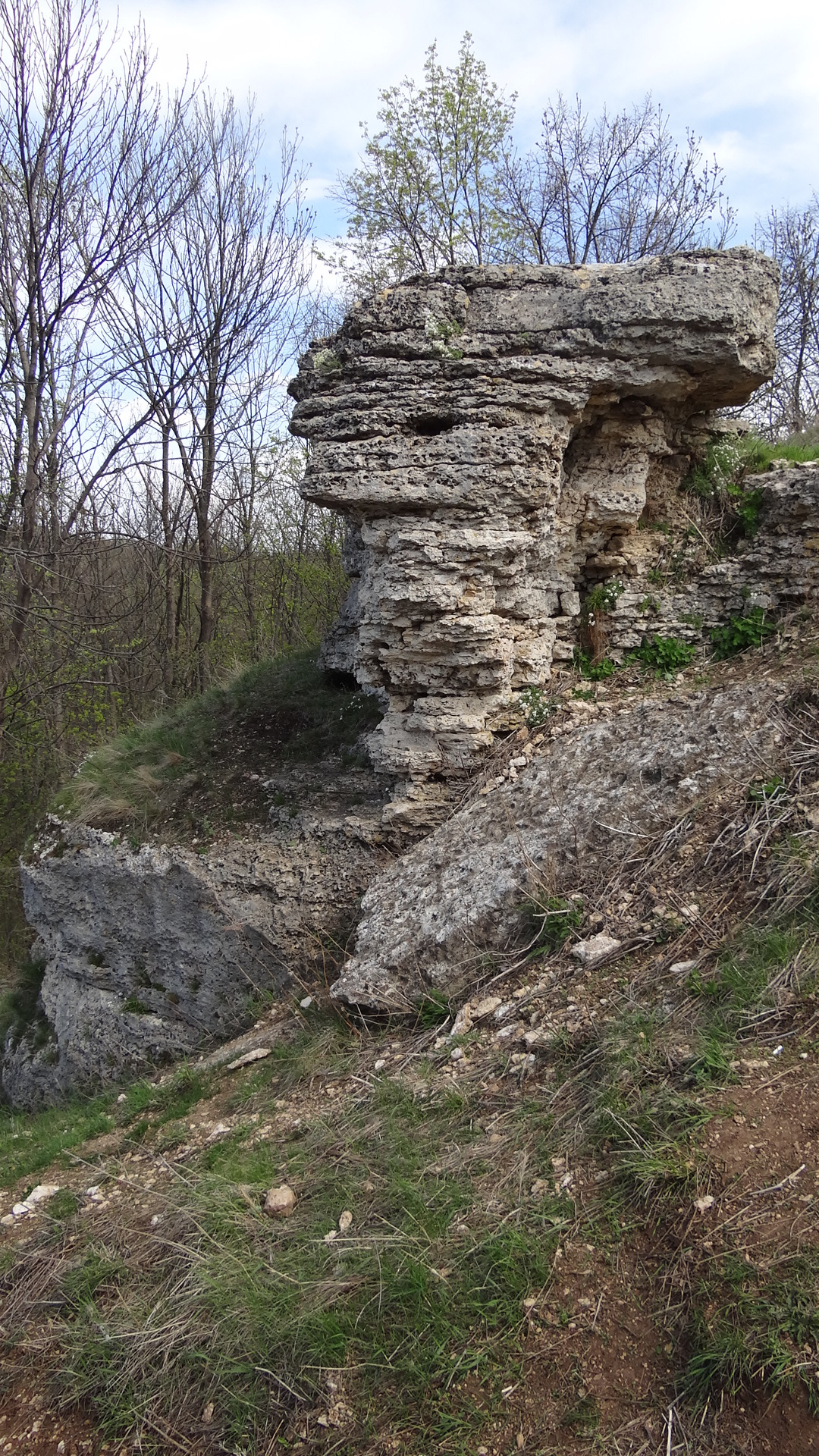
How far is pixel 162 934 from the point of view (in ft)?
22.6

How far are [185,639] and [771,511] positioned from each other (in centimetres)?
1320

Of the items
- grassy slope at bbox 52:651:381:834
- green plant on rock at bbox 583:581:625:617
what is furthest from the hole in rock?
grassy slope at bbox 52:651:381:834

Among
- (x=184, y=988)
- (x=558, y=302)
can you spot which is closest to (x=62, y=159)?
(x=558, y=302)

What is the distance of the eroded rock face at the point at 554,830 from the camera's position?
4.54m

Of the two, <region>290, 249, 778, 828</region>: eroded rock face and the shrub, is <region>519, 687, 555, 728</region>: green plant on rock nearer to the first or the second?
<region>290, 249, 778, 828</region>: eroded rock face

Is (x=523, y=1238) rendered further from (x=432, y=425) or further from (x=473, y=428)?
(x=432, y=425)

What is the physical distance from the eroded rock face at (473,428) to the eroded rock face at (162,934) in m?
0.88

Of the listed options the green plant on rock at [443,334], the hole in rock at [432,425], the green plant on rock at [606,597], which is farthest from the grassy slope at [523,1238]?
the green plant on rock at [443,334]

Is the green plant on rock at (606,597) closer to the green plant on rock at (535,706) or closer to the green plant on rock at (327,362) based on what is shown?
the green plant on rock at (535,706)

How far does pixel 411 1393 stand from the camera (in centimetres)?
276

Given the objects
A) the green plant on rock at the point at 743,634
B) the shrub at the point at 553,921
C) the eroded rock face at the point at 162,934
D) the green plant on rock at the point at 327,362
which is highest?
the green plant on rock at the point at 327,362

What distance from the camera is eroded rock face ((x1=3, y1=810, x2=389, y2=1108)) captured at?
6.23 meters

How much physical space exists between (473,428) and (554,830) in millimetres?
2596

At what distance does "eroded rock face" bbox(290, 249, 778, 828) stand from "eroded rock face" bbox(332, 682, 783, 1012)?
0.73m
